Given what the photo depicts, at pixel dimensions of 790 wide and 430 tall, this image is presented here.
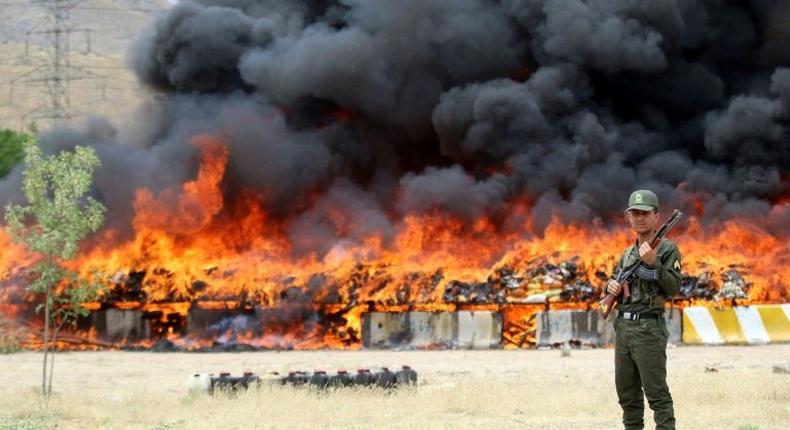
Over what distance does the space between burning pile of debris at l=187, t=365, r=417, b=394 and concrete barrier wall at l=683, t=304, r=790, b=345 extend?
51.4 feet

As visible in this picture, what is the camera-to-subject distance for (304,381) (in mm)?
18266

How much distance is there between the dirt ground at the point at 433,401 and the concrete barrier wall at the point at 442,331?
641 cm

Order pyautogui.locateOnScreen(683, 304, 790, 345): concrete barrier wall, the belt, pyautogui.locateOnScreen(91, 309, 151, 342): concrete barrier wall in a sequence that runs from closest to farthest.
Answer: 1. the belt
2. pyautogui.locateOnScreen(683, 304, 790, 345): concrete barrier wall
3. pyautogui.locateOnScreen(91, 309, 151, 342): concrete barrier wall

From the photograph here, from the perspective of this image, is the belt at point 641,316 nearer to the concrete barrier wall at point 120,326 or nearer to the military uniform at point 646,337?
the military uniform at point 646,337

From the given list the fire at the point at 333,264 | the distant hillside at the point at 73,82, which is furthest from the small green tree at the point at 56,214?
the distant hillside at the point at 73,82

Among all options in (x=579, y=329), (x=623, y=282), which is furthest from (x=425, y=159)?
(x=623, y=282)

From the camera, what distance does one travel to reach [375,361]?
28.0 metres

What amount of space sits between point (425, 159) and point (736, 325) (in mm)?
16376

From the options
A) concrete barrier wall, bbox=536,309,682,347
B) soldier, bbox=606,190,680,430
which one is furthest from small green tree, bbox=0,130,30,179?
soldier, bbox=606,190,680,430

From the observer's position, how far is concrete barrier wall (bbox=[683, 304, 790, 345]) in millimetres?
32000

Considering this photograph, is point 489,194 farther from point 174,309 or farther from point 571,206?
point 174,309

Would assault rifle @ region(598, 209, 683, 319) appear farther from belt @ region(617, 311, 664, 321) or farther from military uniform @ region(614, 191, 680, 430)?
belt @ region(617, 311, 664, 321)

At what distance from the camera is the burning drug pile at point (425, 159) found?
34156mm

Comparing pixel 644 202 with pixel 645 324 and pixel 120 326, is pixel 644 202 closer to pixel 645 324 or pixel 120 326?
pixel 645 324
